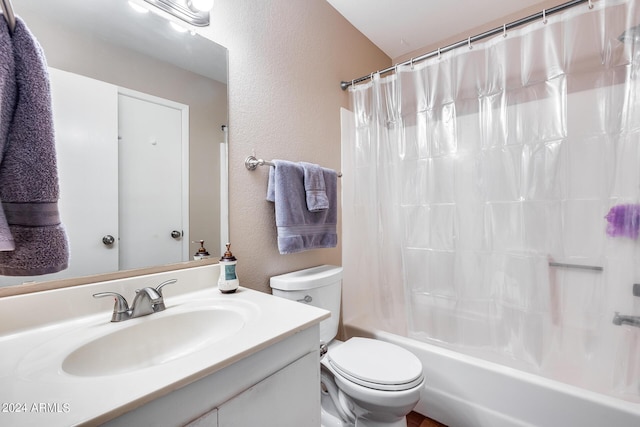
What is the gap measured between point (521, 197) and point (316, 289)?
1038mm

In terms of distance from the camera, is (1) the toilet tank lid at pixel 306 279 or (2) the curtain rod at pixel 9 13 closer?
(2) the curtain rod at pixel 9 13

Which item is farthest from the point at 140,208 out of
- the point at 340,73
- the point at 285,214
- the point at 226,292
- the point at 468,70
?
the point at 468,70

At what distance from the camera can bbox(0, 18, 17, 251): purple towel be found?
1.52ft

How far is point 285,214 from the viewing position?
4.08 feet

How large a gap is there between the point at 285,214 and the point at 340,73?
1109 mm

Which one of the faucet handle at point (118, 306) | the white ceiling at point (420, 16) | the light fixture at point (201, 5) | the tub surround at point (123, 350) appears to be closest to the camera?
the tub surround at point (123, 350)

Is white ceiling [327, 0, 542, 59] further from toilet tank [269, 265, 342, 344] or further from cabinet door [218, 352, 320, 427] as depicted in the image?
cabinet door [218, 352, 320, 427]

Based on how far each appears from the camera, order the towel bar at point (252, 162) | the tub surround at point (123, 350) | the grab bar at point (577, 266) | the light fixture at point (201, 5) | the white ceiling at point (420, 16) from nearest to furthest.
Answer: the tub surround at point (123, 350) < the light fixture at point (201, 5) < the grab bar at point (577, 266) < the towel bar at point (252, 162) < the white ceiling at point (420, 16)

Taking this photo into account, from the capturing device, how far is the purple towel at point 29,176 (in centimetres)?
48

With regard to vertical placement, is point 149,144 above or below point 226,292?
above

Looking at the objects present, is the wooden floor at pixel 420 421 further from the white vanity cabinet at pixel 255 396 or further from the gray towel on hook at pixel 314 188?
the gray towel on hook at pixel 314 188

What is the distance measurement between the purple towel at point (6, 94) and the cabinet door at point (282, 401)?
0.51 metres

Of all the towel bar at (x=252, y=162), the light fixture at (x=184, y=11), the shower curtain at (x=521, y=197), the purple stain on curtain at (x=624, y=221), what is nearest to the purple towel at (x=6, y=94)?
the light fixture at (x=184, y=11)

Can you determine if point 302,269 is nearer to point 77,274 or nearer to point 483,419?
point 77,274
